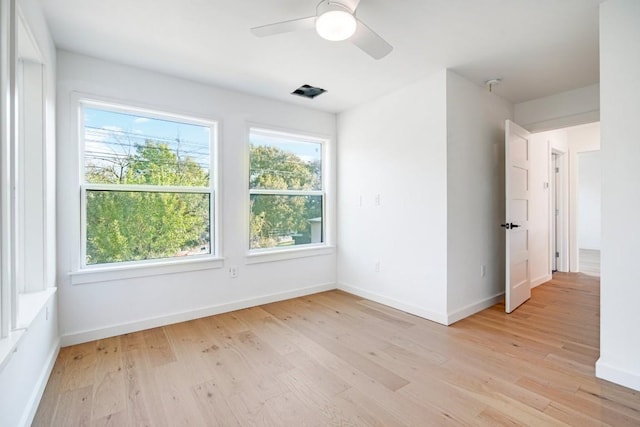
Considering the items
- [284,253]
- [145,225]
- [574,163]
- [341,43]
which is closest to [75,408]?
[145,225]

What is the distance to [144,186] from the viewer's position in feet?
9.51

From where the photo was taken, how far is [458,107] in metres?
3.02

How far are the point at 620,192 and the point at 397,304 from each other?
7.04 ft

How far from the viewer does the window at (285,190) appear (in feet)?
11.9

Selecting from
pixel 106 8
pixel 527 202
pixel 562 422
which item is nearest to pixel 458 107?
pixel 527 202

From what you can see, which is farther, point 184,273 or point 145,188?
point 184,273

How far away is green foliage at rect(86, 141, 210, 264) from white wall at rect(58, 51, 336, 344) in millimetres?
177

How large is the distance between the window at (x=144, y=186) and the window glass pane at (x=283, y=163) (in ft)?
1.76

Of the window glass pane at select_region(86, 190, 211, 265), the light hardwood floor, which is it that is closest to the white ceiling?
the window glass pane at select_region(86, 190, 211, 265)

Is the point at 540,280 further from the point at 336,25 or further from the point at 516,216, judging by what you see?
the point at 336,25

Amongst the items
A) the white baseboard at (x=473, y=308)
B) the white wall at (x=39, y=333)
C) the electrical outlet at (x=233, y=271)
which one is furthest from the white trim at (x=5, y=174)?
the white baseboard at (x=473, y=308)

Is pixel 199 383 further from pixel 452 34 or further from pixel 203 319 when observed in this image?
pixel 452 34

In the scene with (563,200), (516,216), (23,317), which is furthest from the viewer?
(563,200)

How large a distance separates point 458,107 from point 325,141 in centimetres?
178
